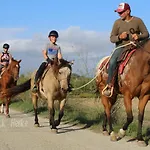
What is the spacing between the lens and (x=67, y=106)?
18.4m

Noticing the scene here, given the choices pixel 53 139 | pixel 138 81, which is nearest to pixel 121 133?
pixel 138 81

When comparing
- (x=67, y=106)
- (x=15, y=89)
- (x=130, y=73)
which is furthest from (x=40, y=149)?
(x=67, y=106)

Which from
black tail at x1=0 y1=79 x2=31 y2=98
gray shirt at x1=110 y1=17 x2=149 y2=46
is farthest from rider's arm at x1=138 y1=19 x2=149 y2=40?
black tail at x1=0 y1=79 x2=31 y2=98

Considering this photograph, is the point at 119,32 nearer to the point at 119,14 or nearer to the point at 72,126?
the point at 119,14

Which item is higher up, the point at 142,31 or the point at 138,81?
the point at 142,31

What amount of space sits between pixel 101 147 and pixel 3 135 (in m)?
3.15

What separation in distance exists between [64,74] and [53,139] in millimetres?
1996

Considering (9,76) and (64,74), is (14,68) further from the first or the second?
(64,74)

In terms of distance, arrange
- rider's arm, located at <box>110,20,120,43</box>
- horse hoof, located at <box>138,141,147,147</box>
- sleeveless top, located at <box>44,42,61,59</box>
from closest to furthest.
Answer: horse hoof, located at <box>138,141,147,147</box> → rider's arm, located at <box>110,20,120,43</box> → sleeveless top, located at <box>44,42,61,59</box>

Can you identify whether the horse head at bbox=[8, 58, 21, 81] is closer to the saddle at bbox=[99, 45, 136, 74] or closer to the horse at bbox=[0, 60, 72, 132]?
the horse at bbox=[0, 60, 72, 132]

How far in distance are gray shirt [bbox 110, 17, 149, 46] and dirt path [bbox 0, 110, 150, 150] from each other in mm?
2510

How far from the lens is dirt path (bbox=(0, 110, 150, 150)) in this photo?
29.1 ft

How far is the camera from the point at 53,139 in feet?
32.8

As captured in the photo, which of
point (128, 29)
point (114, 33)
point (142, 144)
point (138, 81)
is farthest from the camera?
point (114, 33)
